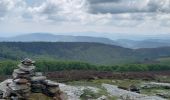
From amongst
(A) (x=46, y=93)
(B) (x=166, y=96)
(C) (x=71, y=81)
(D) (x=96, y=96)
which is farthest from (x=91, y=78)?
(A) (x=46, y=93)

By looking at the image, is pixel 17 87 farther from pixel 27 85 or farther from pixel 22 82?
pixel 27 85

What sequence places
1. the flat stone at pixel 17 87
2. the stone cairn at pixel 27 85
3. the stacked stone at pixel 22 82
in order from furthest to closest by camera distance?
the stone cairn at pixel 27 85, the stacked stone at pixel 22 82, the flat stone at pixel 17 87

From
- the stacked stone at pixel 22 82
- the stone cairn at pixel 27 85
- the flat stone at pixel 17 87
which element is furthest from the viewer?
the stone cairn at pixel 27 85

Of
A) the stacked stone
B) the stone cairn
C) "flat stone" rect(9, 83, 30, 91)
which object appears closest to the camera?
"flat stone" rect(9, 83, 30, 91)

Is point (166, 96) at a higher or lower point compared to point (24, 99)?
lower

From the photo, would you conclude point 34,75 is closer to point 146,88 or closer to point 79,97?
point 79,97

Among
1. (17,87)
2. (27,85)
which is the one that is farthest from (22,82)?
(27,85)

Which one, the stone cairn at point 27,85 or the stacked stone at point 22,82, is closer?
the stacked stone at point 22,82

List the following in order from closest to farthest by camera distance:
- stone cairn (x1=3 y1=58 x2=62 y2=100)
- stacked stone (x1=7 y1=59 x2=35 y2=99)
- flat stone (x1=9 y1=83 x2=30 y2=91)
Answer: flat stone (x1=9 y1=83 x2=30 y2=91), stacked stone (x1=7 y1=59 x2=35 y2=99), stone cairn (x1=3 y1=58 x2=62 y2=100)

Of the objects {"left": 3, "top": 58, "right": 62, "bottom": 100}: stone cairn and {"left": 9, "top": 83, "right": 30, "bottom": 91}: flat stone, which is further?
{"left": 3, "top": 58, "right": 62, "bottom": 100}: stone cairn
